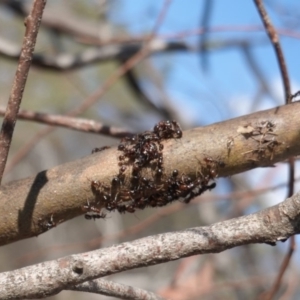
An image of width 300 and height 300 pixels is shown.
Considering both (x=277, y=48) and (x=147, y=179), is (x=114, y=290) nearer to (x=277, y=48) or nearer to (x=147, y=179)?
(x=147, y=179)

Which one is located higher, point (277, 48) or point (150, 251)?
point (277, 48)

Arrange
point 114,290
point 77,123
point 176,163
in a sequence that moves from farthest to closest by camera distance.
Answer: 1. point 77,123
2. point 176,163
3. point 114,290

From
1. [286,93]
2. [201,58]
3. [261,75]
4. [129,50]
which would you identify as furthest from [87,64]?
[286,93]

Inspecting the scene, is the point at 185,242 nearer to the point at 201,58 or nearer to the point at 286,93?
the point at 286,93

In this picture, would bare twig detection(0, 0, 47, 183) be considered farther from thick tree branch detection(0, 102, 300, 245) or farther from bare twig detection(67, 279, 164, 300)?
bare twig detection(67, 279, 164, 300)

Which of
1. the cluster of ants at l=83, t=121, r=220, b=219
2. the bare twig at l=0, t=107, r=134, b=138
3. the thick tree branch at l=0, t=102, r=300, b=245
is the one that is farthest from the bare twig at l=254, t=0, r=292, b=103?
the bare twig at l=0, t=107, r=134, b=138

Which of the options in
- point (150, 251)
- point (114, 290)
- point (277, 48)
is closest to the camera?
point (150, 251)

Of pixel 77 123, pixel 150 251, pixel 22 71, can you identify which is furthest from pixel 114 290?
pixel 77 123

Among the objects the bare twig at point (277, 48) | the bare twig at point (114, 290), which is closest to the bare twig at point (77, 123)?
the bare twig at point (277, 48)
